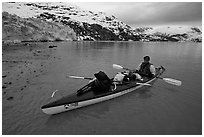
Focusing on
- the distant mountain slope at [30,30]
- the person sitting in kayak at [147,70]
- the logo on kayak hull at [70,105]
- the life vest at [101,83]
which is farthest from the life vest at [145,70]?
the distant mountain slope at [30,30]

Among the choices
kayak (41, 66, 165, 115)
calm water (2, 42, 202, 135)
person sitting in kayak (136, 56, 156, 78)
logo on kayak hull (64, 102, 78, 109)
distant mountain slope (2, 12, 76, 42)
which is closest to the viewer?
calm water (2, 42, 202, 135)

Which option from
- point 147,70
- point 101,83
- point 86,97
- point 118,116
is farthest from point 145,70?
point 86,97

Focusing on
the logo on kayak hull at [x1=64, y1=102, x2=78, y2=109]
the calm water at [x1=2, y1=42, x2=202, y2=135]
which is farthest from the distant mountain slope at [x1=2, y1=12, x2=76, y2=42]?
the logo on kayak hull at [x1=64, y1=102, x2=78, y2=109]

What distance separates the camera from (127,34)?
151375mm

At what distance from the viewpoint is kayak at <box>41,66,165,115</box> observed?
21.8 ft

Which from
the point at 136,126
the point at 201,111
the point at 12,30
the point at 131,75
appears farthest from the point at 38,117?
the point at 12,30

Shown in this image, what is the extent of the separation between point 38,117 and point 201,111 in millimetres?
7209

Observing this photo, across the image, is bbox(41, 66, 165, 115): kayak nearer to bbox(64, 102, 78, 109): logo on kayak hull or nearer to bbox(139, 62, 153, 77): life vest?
bbox(64, 102, 78, 109): logo on kayak hull

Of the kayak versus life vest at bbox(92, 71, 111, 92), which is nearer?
the kayak

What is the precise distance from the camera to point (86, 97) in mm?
7379

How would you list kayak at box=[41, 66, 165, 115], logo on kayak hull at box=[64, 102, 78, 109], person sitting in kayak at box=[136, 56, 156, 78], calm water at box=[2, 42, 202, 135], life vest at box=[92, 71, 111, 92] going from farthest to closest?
1. person sitting in kayak at box=[136, 56, 156, 78]
2. life vest at box=[92, 71, 111, 92]
3. logo on kayak hull at box=[64, 102, 78, 109]
4. kayak at box=[41, 66, 165, 115]
5. calm water at box=[2, 42, 202, 135]

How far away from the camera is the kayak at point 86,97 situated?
664cm

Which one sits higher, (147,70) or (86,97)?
(147,70)

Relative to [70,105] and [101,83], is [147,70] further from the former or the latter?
[70,105]
